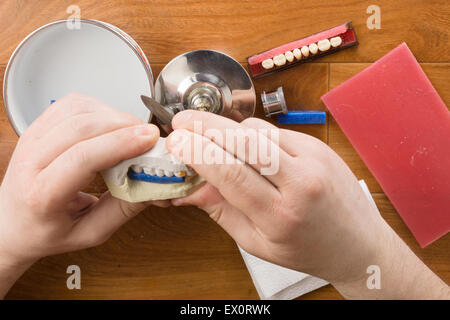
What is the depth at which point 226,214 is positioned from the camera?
53 centimetres

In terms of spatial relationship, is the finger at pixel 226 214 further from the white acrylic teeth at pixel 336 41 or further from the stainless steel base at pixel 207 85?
the white acrylic teeth at pixel 336 41

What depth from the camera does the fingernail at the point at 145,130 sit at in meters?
0.47

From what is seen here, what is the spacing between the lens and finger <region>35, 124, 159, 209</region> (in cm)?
46

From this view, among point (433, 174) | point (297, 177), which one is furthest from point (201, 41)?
point (433, 174)

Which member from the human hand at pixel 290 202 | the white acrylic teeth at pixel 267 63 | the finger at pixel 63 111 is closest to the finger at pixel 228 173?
the human hand at pixel 290 202

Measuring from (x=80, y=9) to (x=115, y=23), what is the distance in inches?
2.3

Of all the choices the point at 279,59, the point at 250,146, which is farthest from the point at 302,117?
the point at 250,146

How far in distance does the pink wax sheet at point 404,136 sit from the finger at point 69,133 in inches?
14.1

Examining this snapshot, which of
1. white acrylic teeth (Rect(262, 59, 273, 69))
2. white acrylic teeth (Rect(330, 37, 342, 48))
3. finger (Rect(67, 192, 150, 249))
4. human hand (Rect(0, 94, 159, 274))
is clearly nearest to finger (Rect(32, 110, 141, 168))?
human hand (Rect(0, 94, 159, 274))

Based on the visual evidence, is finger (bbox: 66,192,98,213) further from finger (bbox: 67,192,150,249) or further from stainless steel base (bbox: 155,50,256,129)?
stainless steel base (bbox: 155,50,256,129)

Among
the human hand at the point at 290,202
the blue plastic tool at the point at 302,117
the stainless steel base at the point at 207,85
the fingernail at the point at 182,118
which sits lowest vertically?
the human hand at the point at 290,202

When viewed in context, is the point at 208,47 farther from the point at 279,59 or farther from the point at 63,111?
the point at 63,111

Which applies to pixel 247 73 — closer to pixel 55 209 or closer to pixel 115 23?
pixel 115 23

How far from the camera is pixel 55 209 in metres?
0.49
